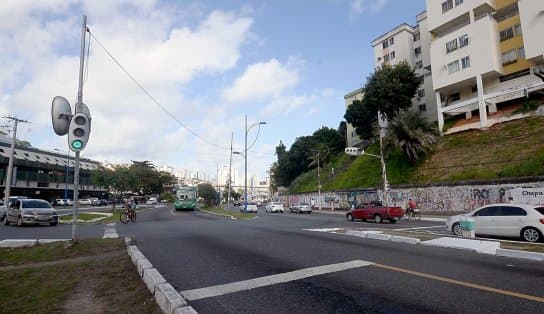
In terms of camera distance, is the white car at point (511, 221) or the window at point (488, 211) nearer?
the white car at point (511, 221)

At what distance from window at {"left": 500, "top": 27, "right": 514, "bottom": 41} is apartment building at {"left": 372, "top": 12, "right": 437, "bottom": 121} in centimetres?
1180

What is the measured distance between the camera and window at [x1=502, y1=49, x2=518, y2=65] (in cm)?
3456

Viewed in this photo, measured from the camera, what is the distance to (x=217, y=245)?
10523 millimetres

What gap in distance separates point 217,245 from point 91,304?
18.1 feet

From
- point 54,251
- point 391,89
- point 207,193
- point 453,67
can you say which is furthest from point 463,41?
point 54,251

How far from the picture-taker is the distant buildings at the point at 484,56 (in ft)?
105

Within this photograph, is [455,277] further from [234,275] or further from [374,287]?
[234,275]

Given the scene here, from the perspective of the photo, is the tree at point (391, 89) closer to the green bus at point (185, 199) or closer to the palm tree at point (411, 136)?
the palm tree at point (411, 136)

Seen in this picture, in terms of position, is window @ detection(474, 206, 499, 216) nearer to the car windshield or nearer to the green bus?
the car windshield

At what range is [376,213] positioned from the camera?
2430cm

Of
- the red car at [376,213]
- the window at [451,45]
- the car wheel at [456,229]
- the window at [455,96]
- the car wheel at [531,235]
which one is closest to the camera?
the car wheel at [531,235]

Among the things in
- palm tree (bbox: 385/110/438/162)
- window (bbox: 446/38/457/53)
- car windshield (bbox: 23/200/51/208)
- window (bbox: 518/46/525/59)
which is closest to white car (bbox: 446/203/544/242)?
car windshield (bbox: 23/200/51/208)

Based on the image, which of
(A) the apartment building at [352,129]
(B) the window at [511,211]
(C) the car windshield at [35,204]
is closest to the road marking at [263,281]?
(B) the window at [511,211]

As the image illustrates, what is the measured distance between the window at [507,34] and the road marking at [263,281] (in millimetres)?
38838
